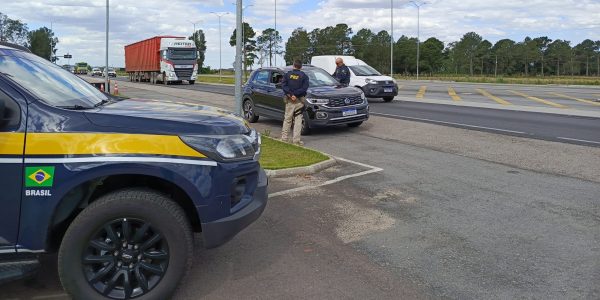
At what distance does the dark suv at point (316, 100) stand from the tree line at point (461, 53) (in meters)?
84.7

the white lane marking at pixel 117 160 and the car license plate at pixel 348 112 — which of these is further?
the car license plate at pixel 348 112

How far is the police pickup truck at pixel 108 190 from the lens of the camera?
131 inches

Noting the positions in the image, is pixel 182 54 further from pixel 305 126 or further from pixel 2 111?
pixel 2 111

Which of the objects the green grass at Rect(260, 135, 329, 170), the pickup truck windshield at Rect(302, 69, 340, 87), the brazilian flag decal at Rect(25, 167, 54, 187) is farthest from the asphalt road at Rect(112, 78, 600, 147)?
the brazilian flag decal at Rect(25, 167, 54, 187)

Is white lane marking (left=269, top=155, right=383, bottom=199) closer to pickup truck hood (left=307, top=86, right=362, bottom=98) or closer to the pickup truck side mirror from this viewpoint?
pickup truck hood (left=307, top=86, right=362, bottom=98)

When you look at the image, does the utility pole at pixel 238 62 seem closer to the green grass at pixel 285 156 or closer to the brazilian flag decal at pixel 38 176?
the green grass at pixel 285 156

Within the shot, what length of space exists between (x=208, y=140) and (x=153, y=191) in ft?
1.69

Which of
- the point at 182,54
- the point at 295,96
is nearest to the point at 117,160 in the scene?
the point at 295,96

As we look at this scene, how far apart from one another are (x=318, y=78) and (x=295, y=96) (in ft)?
7.99

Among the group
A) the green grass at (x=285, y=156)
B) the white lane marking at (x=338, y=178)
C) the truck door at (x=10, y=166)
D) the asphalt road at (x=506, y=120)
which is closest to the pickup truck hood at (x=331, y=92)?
the green grass at (x=285, y=156)

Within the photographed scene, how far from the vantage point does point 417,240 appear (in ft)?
16.7

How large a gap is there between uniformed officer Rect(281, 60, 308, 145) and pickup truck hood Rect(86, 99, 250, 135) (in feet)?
22.6

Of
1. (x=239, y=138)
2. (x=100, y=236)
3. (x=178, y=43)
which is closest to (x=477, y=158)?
(x=239, y=138)

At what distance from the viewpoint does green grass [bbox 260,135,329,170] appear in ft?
27.5
